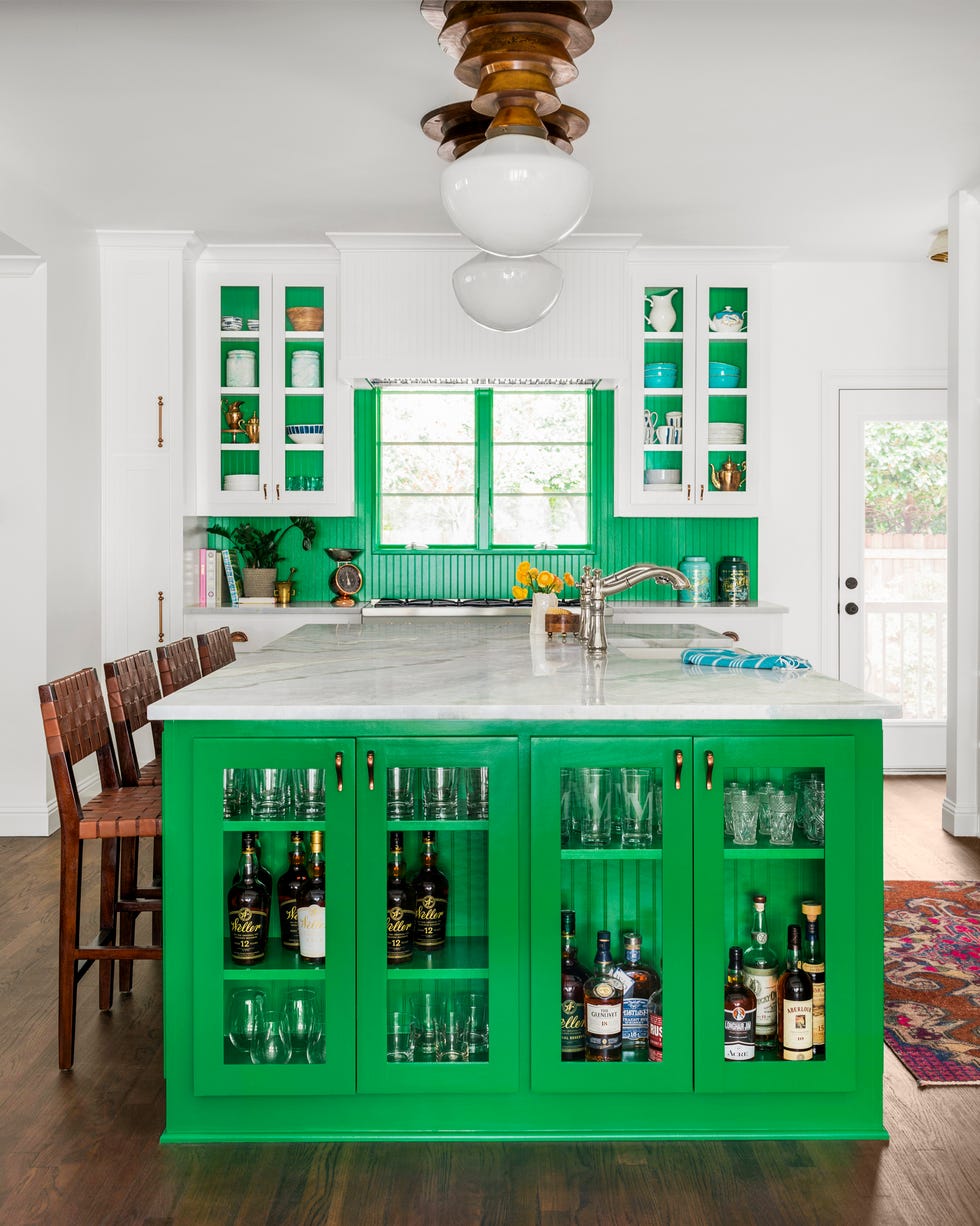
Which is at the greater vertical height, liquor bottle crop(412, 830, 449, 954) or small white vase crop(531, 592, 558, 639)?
small white vase crop(531, 592, 558, 639)

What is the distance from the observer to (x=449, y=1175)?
220cm

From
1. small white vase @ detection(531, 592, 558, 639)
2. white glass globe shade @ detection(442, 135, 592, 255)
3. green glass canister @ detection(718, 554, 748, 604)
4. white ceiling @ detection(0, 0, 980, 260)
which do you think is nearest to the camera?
white glass globe shade @ detection(442, 135, 592, 255)

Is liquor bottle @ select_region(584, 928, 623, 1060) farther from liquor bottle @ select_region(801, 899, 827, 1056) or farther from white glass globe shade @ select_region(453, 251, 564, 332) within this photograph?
white glass globe shade @ select_region(453, 251, 564, 332)

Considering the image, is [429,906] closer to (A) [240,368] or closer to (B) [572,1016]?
(B) [572,1016]

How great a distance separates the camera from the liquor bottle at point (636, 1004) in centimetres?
235

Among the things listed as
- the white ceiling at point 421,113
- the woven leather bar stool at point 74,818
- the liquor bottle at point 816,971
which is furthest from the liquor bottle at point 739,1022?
the white ceiling at point 421,113

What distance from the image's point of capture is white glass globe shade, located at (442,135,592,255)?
224cm

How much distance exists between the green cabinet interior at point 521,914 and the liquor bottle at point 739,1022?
32 mm

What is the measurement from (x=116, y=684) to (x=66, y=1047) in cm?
92

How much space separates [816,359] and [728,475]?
877mm

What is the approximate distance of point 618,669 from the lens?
289 centimetres

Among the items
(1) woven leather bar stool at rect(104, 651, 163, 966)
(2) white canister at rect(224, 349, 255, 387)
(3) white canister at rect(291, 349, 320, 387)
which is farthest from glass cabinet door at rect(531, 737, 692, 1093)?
(2) white canister at rect(224, 349, 255, 387)

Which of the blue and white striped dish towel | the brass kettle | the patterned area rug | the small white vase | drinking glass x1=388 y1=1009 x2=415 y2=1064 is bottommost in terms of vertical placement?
the patterned area rug

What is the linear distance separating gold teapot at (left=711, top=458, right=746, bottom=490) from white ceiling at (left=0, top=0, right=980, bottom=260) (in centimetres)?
118
